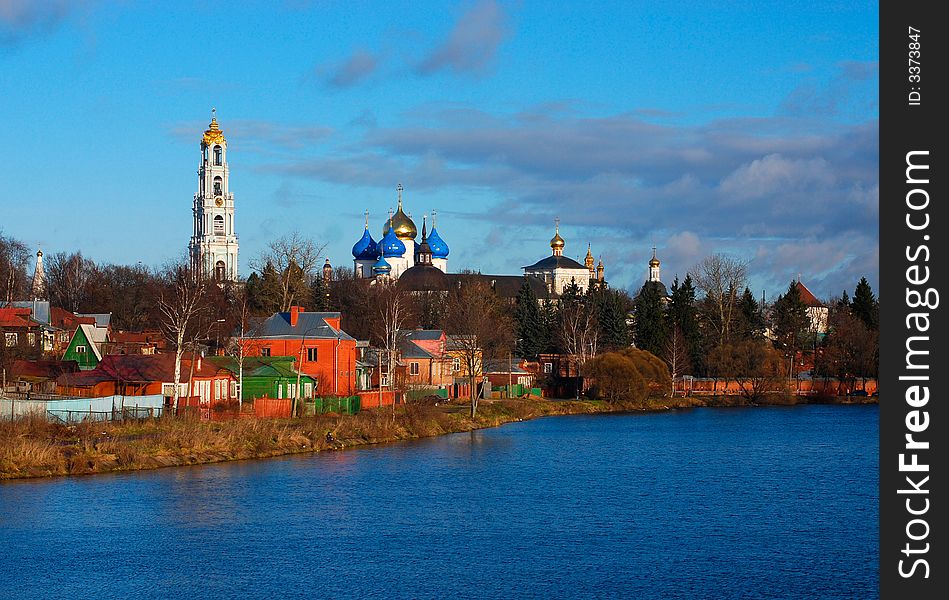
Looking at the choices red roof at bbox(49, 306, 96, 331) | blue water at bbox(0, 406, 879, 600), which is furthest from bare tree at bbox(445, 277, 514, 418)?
blue water at bbox(0, 406, 879, 600)

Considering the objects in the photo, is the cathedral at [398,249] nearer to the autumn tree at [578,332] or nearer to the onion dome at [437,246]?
the onion dome at [437,246]

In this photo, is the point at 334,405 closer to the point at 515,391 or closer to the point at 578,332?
the point at 515,391

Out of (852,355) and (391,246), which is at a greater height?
(391,246)

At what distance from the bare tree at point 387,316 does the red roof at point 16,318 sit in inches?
742

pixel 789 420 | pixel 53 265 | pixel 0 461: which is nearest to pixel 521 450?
pixel 0 461

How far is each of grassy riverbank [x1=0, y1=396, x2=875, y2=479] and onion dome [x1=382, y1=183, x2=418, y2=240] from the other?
91.1 m

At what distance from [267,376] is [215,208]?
262 ft

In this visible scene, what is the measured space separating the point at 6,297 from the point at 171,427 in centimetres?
4952

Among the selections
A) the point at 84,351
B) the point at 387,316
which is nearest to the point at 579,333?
the point at 387,316

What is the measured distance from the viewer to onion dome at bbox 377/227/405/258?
140625 mm

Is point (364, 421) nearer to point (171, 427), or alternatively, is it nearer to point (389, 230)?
point (171, 427)

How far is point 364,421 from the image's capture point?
48.2 meters

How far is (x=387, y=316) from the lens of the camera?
69438 millimetres

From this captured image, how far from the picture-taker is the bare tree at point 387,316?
6281 centimetres
